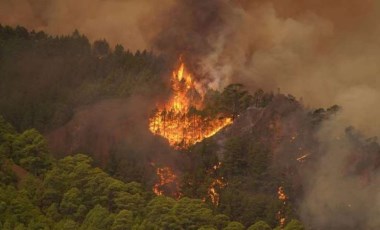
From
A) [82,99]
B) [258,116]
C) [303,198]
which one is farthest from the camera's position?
[82,99]

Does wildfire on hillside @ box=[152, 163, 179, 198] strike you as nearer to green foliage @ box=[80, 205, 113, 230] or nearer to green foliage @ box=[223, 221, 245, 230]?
green foliage @ box=[223, 221, 245, 230]

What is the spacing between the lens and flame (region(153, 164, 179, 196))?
70.2m

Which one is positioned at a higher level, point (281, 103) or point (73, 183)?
point (281, 103)

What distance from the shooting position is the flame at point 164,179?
70250 millimetres

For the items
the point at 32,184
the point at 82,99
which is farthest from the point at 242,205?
the point at 82,99

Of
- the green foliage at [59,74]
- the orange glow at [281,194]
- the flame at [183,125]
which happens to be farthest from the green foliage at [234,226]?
the green foliage at [59,74]

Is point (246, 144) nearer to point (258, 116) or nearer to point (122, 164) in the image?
point (258, 116)

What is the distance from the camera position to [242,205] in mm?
66750

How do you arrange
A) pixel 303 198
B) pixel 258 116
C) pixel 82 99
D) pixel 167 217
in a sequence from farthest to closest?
pixel 82 99
pixel 258 116
pixel 303 198
pixel 167 217

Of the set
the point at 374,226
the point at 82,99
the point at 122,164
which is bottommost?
the point at 374,226

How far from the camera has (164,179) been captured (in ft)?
233

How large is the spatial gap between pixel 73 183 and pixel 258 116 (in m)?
13.6

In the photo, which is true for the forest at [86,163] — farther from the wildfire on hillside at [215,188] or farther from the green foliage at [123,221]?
the wildfire on hillside at [215,188]

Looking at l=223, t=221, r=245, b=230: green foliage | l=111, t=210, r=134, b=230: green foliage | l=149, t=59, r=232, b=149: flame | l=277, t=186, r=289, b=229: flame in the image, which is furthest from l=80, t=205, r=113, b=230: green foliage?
l=149, t=59, r=232, b=149: flame
